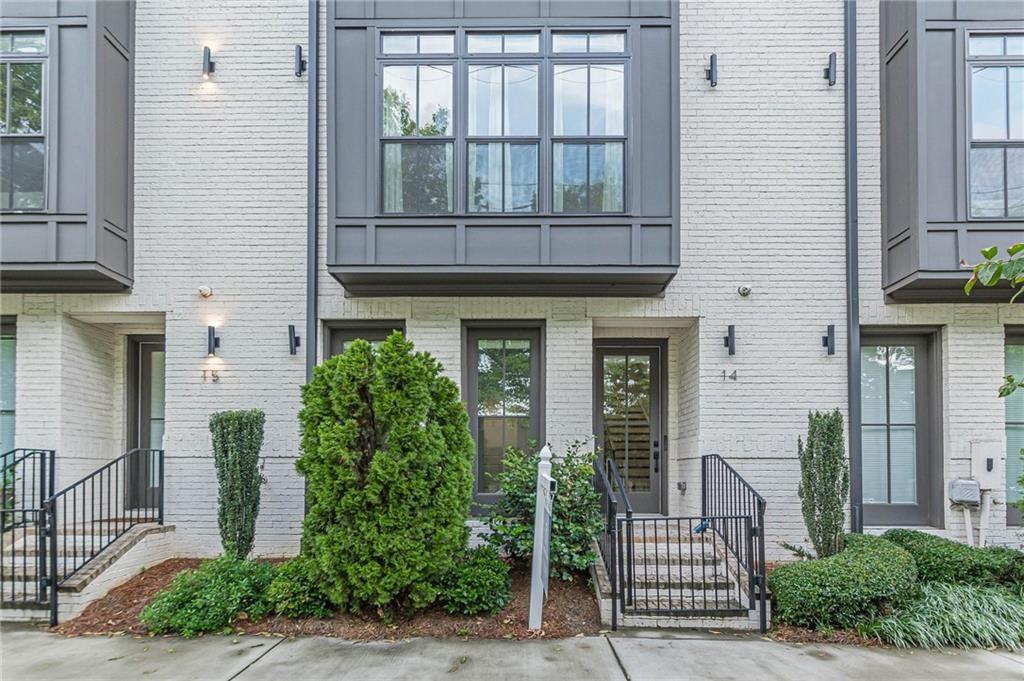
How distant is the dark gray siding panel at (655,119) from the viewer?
21.7 feet

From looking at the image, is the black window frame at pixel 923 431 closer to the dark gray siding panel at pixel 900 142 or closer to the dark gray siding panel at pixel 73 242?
the dark gray siding panel at pixel 900 142

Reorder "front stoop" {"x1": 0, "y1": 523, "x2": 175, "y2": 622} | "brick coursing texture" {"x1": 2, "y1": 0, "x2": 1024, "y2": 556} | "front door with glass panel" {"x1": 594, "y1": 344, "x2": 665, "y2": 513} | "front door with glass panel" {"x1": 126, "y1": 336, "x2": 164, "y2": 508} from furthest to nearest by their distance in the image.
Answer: "front door with glass panel" {"x1": 594, "y1": 344, "x2": 665, "y2": 513}
"front door with glass panel" {"x1": 126, "y1": 336, "x2": 164, "y2": 508}
"brick coursing texture" {"x1": 2, "y1": 0, "x2": 1024, "y2": 556}
"front stoop" {"x1": 0, "y1": 523, "x2": 175, "y2": 622}

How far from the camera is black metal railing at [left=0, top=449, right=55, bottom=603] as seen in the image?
5.66 metres

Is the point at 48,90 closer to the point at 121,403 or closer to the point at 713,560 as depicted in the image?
the point at 121,403

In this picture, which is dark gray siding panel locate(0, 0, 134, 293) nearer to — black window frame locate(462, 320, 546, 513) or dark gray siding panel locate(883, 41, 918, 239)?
black window frame locate(462, 320, 546, 513)

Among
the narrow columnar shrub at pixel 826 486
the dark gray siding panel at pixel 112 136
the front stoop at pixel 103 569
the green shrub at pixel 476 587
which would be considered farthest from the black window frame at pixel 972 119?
the front stoop at pixel 103 569

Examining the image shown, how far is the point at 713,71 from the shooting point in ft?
23.5

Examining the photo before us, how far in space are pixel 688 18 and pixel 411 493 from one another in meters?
6.00

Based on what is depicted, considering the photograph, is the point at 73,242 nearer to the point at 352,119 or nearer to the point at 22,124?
the point at 22,124

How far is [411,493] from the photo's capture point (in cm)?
513

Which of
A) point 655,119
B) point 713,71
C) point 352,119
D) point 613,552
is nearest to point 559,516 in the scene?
point 613,552

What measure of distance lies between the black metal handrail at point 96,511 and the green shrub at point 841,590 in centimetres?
620

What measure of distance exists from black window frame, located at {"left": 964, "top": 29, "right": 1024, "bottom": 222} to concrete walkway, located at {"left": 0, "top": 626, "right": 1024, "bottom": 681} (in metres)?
4.29

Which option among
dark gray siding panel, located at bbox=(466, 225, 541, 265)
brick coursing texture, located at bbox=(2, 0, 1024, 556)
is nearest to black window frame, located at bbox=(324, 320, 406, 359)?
brick coursing texture, located at bbox=(2, 0, 1024, 556)
